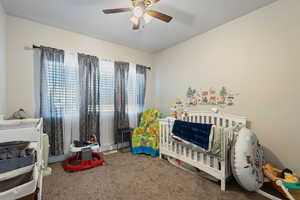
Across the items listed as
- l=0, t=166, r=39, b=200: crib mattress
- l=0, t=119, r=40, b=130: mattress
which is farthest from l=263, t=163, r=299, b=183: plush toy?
l=0, t=119, r=40, b=130: mattress

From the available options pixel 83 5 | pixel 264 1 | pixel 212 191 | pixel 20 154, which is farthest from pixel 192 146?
pixel 83 5

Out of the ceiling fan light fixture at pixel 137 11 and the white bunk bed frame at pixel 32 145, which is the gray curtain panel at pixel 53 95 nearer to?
the white bunk bed frame at pixel 32 145

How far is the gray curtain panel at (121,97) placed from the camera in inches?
119

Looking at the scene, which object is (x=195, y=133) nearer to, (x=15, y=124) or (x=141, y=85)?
(x=141, y=85)

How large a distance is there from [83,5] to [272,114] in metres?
3.05

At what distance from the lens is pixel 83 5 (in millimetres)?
1852

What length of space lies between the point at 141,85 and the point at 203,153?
220 cm

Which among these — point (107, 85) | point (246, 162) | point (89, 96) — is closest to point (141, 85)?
point (107, 85)

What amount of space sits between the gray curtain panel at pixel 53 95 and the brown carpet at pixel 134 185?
0.48m

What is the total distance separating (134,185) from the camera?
1.76m

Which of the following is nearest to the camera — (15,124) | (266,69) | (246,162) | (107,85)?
(15,124)

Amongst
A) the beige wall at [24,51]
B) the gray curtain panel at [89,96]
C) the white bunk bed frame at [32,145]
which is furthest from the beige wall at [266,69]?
the beige wall at [24,51]

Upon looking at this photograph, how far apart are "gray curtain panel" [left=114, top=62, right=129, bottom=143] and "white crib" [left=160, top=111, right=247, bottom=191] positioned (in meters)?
0.99

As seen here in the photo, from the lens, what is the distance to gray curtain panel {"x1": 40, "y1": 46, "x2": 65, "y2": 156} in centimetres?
223
